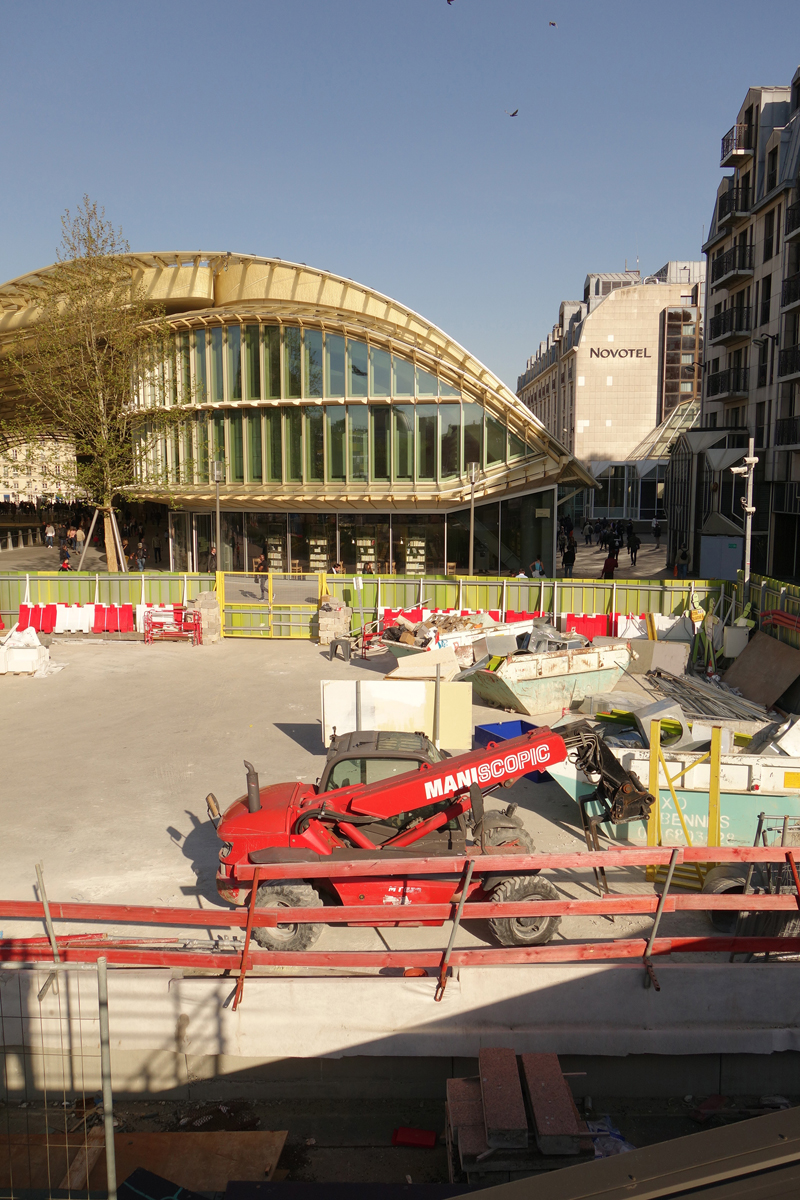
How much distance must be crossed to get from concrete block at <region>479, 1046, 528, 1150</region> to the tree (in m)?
28.2

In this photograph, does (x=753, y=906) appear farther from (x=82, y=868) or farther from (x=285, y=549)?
(x=285, y=549)

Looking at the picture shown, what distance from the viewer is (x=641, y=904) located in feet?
21.9

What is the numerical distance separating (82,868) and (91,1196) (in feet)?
14.2

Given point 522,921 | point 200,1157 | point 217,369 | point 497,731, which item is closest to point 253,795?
point 522,921

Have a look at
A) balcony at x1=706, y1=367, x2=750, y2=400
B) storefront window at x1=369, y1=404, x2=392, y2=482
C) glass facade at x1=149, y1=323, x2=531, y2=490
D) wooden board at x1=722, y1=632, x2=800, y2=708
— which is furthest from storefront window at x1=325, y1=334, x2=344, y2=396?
balcony at x1=706, y1=367, x2=750, y2=400

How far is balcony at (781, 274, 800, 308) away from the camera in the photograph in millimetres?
33062

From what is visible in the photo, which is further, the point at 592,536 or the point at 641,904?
the point at 592,536

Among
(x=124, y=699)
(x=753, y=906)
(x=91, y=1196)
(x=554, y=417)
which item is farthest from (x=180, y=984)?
(x=554, y=417)

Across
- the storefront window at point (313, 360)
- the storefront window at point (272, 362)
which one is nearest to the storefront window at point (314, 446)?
the storefront window at point (313, 360)

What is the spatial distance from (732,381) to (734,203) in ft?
26.1

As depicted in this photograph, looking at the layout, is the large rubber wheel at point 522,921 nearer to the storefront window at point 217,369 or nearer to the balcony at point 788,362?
the storefront window at point 217,369

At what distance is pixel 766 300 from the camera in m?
36.4

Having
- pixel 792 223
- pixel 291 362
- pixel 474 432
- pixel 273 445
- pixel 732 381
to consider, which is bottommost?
pixel 273 445

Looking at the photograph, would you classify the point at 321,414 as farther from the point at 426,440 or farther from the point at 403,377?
the point at 426,440
